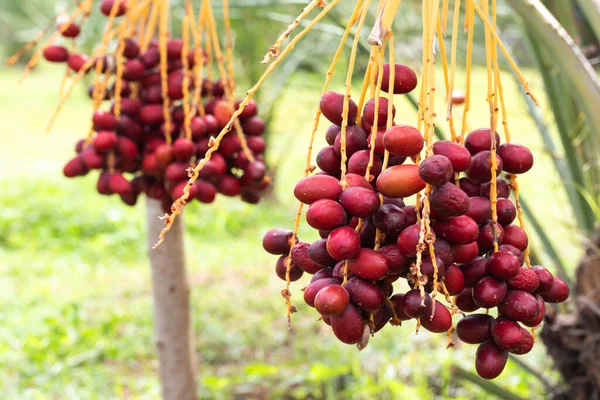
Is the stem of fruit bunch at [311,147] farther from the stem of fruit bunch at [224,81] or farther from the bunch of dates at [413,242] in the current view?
the stem of fruit bunch at [224,81]

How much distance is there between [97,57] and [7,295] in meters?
2.35

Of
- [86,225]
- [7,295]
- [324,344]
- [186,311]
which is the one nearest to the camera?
[186,311]

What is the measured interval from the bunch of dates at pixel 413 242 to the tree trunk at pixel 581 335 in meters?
0.68

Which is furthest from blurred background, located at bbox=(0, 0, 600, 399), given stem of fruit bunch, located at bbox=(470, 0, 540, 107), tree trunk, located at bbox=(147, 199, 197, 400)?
tree trunk, located at bbox=(147, 199, 197, 400)

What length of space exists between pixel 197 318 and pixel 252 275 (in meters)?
0.62

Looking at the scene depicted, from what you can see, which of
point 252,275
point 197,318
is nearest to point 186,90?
point 197,318

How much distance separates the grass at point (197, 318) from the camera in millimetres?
2219

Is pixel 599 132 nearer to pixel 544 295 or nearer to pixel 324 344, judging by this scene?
pixel 544 295

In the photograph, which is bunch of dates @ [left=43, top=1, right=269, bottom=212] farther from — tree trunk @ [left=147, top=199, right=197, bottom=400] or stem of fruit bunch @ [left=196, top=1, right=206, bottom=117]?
tree trunk @ [left=147, top=199, right=197, bottom=400]

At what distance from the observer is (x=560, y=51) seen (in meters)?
0.80

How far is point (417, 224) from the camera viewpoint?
→ 1.87 ft

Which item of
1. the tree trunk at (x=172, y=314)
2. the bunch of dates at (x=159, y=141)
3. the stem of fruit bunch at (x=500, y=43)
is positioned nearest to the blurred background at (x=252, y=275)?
the stem of fruit bunch at (x=500, y=43)

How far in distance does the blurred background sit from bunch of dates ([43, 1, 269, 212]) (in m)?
0.26

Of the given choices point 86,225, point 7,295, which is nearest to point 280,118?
point 86,225
